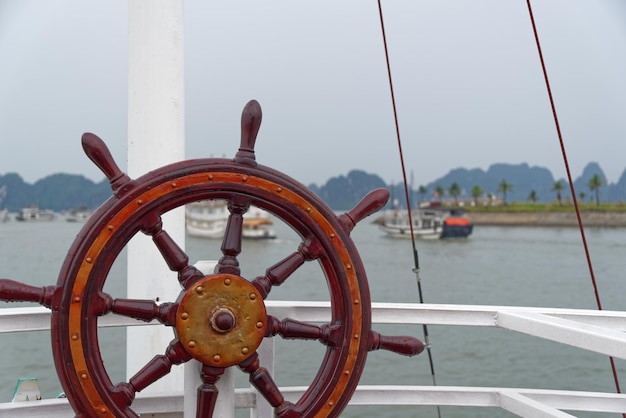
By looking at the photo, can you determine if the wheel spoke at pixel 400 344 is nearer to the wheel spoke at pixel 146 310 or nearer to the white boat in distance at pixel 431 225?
the wheel spoke at pixel 146 310

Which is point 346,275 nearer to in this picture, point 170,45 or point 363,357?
point 363,357

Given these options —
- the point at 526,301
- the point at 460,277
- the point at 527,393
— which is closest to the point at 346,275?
the point at 527,393

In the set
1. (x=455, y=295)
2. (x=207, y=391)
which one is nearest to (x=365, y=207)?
(x=207, y=391)

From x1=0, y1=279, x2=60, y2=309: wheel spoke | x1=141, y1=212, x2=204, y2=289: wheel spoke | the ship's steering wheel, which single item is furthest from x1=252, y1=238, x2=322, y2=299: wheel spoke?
x1=0, y1=279, x2=60, y2=309: wheel spoke

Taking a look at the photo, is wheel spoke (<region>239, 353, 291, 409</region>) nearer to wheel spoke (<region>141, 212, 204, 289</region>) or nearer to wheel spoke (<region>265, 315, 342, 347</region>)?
wheel spoke (<region>265, 315, 342, 347</region>)

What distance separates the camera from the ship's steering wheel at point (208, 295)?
1.12 metres

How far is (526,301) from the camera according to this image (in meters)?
14.8

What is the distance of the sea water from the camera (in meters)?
7.71

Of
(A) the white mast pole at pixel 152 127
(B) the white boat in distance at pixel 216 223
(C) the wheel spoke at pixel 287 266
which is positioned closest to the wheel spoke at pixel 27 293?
(C) the wheel spoke at pixel 287 266

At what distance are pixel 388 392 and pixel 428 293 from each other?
1467 cm

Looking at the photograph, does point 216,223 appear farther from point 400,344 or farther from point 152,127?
point 400,344

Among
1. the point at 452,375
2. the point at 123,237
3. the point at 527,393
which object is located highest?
the point at 123,237

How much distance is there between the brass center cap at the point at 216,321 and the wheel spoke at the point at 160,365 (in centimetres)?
3

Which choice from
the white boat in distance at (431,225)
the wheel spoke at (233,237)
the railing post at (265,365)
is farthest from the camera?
the white boat in distance at (431,225)
